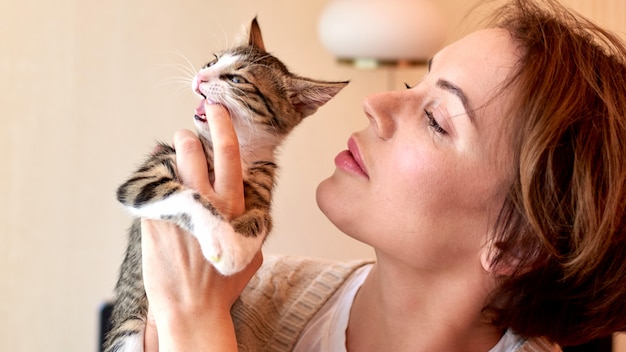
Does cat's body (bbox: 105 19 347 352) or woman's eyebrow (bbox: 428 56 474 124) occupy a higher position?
woman's eyebrow (bbox: 428 56 474 124)

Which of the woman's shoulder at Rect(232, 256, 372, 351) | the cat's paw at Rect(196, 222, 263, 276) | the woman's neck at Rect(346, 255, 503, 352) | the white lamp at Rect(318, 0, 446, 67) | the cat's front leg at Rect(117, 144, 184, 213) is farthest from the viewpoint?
the white lamp at Rect(318, 0, 446, 67)

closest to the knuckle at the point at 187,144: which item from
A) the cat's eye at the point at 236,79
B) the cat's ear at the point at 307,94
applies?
the cat's eye at the point at 236,79

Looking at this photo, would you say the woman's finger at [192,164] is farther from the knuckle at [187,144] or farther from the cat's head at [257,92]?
the cat's head at [257,92]

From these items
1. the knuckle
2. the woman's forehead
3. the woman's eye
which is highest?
the woman's forehead

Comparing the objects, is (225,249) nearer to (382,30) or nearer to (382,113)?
(382,113)

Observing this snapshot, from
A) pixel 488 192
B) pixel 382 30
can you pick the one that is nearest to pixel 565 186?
pixel 488 192

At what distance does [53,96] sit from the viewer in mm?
2547

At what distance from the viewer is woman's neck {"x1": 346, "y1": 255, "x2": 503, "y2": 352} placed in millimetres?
1246

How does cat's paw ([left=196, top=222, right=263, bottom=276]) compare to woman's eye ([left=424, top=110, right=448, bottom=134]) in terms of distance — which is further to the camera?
woman's eye ([left=424, top=110, right=448, bottom=134])

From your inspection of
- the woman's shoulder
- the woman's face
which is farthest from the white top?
the woman's face

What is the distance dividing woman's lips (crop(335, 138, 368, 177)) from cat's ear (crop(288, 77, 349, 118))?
0.19 meters

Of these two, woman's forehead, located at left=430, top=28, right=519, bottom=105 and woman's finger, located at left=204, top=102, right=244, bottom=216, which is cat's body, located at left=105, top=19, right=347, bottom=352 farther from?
woman's forehead, located at left=430, top=28, right=519, bottom=105

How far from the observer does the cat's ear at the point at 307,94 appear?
136 cm

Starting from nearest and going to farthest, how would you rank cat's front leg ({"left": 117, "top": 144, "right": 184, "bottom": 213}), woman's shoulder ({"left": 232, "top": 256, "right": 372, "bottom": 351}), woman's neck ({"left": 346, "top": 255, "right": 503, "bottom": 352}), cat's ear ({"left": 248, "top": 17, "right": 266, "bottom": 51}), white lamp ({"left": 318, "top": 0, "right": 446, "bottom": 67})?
cat's front leg ({"left": 117, "top": 144, "right": 184, "bottom": 213})
woman's neck ({"left": 346, "top": 255, "right": 503, "bottom": 352})
woman's shoulder ({"left": 232, "top": 256, "right": 372, "bottom": 351})
cat's ear ({"left": 248, "top": 17, "right": 266, "bottom": 51})
white lamp ({"left": 318, "top": 0, "right": 446, "bottom": 67})
